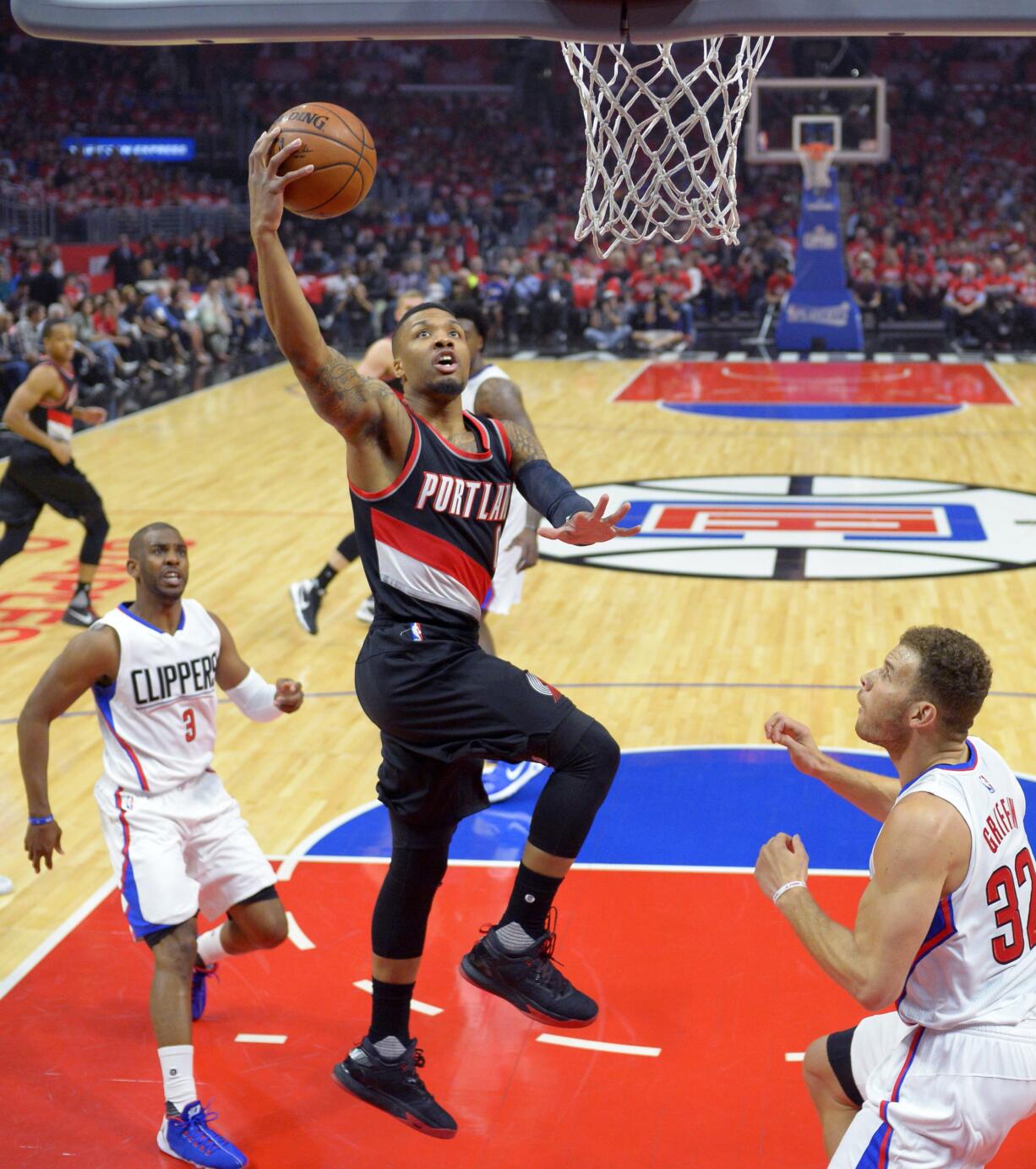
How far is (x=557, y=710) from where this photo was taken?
3672 mm

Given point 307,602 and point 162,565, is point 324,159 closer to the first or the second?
point 162,565

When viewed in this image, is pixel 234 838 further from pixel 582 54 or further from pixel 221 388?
pixel 221 388

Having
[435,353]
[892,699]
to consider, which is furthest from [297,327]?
[892,699]

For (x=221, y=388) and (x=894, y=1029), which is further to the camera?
(x=221, y=388)

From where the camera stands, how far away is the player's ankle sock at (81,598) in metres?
8.91

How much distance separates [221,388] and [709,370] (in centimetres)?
629

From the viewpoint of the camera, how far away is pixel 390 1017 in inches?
153

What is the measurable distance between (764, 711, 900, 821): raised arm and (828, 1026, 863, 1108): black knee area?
506mm

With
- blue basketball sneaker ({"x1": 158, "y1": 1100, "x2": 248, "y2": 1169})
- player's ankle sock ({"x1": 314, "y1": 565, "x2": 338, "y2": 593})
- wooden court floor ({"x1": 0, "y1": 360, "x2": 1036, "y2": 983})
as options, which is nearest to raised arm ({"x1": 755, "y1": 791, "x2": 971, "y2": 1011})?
blue basketball sneaker ({"x1": 158, "y1": 1100, "x2": 248, "y2": 1169})

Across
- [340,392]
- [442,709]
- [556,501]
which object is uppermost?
[340,392]

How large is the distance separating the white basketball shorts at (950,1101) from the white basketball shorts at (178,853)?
1899 mm

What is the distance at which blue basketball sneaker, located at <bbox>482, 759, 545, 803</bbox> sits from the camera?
21.3 ft

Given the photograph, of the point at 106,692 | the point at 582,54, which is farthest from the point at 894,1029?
the point at 582,54

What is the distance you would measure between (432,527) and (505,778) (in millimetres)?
3060
